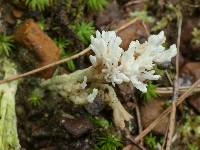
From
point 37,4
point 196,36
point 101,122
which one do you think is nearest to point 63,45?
point 37,4

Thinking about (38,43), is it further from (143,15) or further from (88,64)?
(143,15)

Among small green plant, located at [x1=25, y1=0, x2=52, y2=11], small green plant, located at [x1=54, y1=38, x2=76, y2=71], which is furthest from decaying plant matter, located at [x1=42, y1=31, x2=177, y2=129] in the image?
small green plant, located at [x1=25, y1=0, x2=52, y2=11]

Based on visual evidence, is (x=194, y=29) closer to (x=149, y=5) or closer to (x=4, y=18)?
(x=149, y=5)

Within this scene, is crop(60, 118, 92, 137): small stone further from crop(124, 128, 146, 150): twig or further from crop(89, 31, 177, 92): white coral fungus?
crop(89, 31, 177, 92): white coral fungus

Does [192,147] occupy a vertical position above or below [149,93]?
below

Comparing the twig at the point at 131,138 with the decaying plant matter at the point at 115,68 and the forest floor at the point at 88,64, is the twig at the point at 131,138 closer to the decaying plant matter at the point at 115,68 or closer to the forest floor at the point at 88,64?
the forest floor at the point at 88,64

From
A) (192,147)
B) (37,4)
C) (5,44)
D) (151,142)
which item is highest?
(37,4)
